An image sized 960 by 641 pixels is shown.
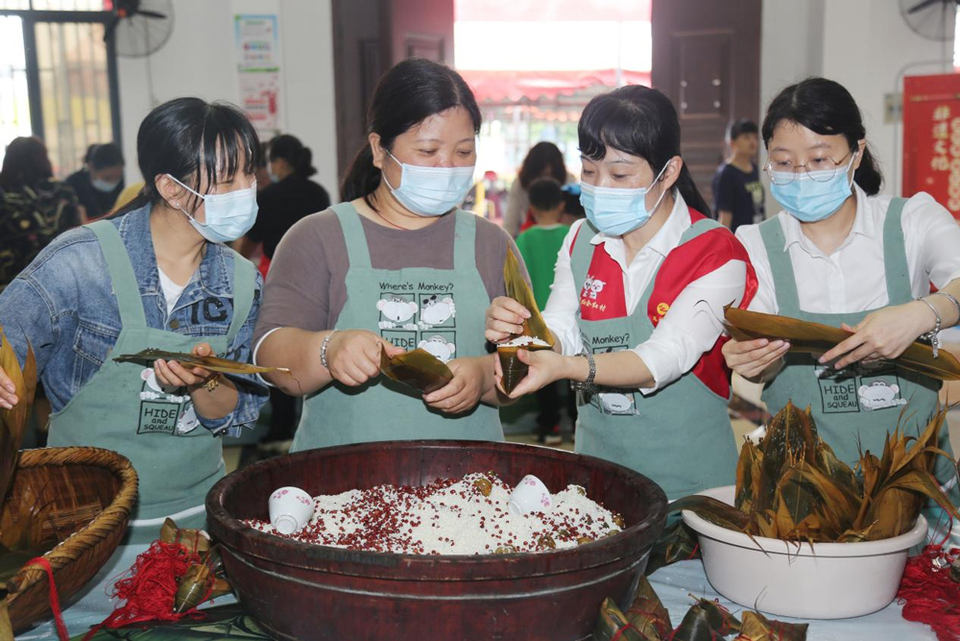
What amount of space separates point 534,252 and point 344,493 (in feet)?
10.2

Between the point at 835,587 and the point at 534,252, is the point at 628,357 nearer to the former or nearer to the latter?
the point at 835,587

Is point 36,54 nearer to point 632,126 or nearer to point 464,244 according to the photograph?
point 464,244

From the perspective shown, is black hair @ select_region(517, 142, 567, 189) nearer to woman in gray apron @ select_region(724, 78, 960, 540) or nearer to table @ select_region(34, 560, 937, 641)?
woman in gray apron @ select_region(724, 78, 960, 540)

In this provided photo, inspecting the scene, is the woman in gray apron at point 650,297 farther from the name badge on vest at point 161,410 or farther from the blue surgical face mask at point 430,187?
the name badge on vest at point 161,410

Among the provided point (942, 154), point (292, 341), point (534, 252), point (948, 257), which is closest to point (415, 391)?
point (292, 341)

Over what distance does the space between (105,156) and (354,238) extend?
4518 millimetres

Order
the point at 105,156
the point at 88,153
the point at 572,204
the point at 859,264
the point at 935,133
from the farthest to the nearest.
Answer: the point at 88,153 < the point at 105,156 < the point at 935,133 < the point at 572,204 < the point at 859,264

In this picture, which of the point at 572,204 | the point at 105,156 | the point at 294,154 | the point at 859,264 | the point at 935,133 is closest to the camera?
the point at 859,264

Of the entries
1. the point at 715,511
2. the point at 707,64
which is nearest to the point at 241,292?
the point at 715,511

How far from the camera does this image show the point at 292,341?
1.62 m

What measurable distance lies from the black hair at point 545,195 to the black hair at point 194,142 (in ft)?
9.33

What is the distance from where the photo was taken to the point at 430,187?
175 cm

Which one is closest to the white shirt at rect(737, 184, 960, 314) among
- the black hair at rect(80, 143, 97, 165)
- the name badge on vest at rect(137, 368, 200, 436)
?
the name badge on vest at rect(137, 368, 200, 436)

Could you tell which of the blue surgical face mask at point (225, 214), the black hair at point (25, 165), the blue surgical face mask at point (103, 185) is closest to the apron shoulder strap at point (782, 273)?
the blue surgical face mask at point (225, 214)
